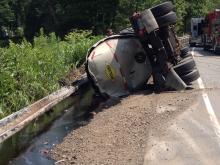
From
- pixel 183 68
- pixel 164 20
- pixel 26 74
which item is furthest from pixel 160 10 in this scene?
pixel 26 74

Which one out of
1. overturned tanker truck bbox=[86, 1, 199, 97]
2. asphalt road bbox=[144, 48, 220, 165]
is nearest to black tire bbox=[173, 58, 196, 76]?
overturned tanker truck bbox=[86, 1, 199, 97]

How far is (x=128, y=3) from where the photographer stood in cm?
4694

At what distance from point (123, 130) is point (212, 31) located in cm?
2637

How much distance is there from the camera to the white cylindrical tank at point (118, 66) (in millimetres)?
15359

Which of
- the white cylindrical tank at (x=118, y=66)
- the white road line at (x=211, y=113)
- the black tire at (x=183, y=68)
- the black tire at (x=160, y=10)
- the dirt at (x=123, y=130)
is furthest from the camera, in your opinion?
the black tire at (x=160, y=10)

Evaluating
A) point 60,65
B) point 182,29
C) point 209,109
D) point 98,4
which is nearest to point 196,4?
point 182,29

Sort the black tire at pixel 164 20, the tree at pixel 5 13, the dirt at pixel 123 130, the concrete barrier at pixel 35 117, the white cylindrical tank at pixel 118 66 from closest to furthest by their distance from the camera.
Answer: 1. the dirt at pixel 123 130
2. the concrete barrier at pixel 35 117
3. the white cylindrical tank at pixel 118 66
4. the black tire at pixel 164 20
5. the tree at pixel 5 13

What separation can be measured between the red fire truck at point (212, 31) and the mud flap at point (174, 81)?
18.0 metres

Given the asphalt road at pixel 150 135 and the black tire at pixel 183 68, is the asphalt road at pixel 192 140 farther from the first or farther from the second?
the black tire at pixel 183 68

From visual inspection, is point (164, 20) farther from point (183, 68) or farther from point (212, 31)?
point (212, 31)

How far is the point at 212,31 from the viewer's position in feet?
118

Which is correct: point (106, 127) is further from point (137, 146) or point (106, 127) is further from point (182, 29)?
point (182, 29)

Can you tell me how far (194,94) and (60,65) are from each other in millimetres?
5724

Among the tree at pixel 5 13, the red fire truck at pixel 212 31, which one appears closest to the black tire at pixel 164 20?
the red fire truck at pixel 212 31
